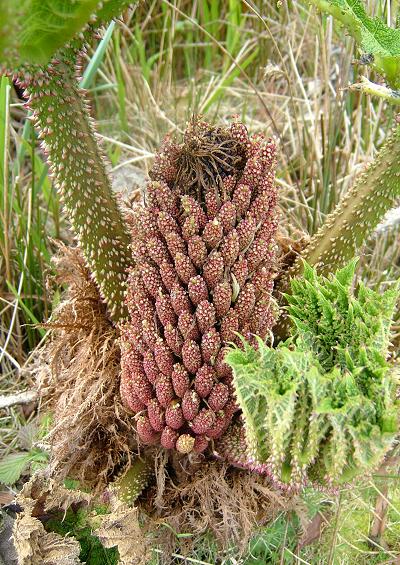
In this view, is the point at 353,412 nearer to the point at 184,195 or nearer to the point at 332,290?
the point at 332,290

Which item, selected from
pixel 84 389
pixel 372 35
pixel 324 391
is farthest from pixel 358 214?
pixel 84 389

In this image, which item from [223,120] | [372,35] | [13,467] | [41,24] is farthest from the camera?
[223,120]

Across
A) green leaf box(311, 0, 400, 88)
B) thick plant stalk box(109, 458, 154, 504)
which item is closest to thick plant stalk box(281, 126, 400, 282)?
green leaf box(311, 0, 400, 88)

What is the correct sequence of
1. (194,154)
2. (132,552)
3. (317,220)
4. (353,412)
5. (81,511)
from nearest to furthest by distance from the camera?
(353,412) < (194,154) < (132,552) < (81,511) < (317,220)

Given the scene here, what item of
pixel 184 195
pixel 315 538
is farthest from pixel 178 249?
pixel 315 538

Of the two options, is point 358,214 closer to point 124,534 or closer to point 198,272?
point 198,272

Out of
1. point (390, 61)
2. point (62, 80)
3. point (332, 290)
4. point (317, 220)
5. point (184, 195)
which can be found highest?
point (390, 61)

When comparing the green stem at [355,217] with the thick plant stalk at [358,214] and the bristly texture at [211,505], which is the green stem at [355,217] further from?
the bristly texture at [211,505]

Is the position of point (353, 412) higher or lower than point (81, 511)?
higher
